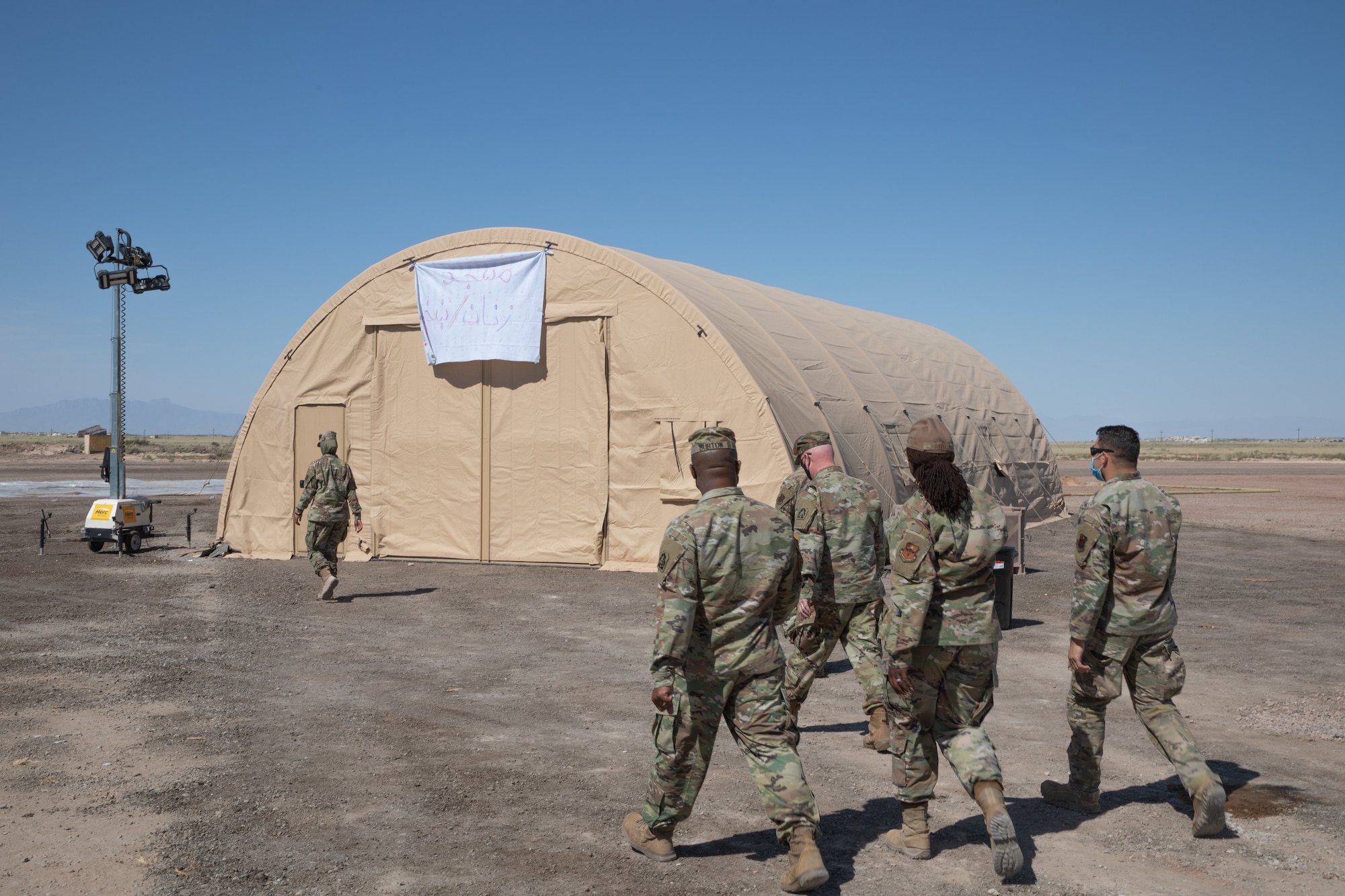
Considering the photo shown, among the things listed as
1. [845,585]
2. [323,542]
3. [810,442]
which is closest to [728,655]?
[845,585]

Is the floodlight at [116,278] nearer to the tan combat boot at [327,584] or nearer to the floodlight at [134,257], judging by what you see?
the floodlight at [134,257]

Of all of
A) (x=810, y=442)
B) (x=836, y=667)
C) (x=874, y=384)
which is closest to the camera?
(x=810, y=442)

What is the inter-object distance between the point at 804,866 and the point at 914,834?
0.79m

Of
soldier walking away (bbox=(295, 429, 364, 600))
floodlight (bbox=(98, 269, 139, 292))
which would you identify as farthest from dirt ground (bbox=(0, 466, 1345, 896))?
floodlight (bbox=(98, 269, 139, 292))

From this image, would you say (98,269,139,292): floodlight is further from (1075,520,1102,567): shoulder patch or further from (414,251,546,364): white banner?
(1075,520,1102,567): shoulder patch

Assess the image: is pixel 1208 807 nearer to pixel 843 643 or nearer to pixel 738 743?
pixel 843 643

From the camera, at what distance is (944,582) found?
175 inches

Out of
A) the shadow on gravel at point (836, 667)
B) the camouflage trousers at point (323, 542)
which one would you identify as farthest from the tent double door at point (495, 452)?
the shadow on gravel at point (836, 667)

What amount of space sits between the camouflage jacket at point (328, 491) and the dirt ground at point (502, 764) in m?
1.52

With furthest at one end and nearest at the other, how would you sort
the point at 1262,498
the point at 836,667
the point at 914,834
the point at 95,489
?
1. the point at 95,489
2. the point at 1262,498
3. the point at 836,667
4. the point at 914,834

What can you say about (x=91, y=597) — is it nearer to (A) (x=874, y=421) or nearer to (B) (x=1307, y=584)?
(A) (x=874, y=421)

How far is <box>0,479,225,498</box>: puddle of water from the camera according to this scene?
3134cm

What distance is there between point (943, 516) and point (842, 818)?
1.67 meters

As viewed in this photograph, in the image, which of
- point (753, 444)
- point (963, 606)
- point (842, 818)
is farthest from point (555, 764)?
point (753, 444)
